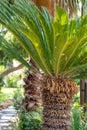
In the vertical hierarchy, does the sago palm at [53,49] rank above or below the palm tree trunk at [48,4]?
below

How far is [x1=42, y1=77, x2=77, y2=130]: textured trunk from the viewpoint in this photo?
16.1 ft

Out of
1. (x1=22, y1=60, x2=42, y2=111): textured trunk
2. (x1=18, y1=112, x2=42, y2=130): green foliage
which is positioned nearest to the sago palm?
(x1=18, y1=112, x2=42, y2=130): green foliage

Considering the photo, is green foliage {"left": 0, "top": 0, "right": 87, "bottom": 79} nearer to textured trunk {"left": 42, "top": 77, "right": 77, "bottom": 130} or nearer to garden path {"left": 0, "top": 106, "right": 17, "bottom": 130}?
textured trunk {"left": 42, "top": 77, "right": 77, "bottom": 130}

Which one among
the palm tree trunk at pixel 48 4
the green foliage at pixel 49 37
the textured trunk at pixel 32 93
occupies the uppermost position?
the palm tree trunk at pixel 48 4

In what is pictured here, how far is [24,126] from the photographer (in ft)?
22.7

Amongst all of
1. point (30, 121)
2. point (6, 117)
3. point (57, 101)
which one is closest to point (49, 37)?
point (57, 101)

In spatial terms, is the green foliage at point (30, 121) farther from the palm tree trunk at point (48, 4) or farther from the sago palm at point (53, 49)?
the palm tree trunk at point (48, 4)

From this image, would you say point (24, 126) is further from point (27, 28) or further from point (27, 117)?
point (27, 28)

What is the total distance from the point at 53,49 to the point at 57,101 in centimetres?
75

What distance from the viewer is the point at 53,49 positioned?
482 cm

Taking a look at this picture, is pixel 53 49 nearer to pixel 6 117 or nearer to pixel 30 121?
pixel 30 121

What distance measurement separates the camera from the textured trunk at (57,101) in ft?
16.1

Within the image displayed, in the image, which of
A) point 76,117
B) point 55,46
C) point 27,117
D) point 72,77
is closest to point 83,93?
point 27,117

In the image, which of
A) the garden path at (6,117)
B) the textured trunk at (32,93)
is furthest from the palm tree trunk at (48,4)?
the garden path at (6,117)
